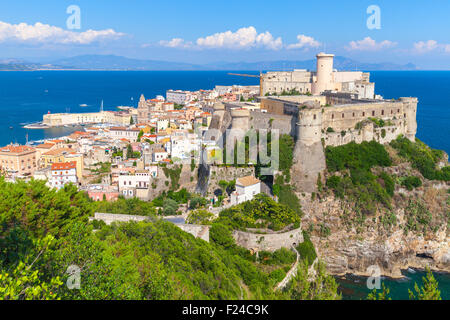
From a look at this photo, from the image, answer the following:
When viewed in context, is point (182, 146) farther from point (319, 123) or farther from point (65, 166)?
point (319, 123)

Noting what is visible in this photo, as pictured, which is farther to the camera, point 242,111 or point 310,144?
point 242,111

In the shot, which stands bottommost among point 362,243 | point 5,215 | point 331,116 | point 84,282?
point 362,243

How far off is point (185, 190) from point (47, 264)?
18.2 metres

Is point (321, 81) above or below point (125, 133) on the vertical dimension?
above

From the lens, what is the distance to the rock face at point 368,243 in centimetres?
2383

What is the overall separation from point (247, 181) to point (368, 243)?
7804 millimetres

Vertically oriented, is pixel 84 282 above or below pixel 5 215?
below

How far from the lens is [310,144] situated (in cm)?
2509

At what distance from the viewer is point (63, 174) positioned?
31062 mm

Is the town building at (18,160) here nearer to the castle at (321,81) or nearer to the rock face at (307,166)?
the castle at (321,81)

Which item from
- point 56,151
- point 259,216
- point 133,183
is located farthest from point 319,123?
point 56,151

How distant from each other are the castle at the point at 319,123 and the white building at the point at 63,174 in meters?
11.4
